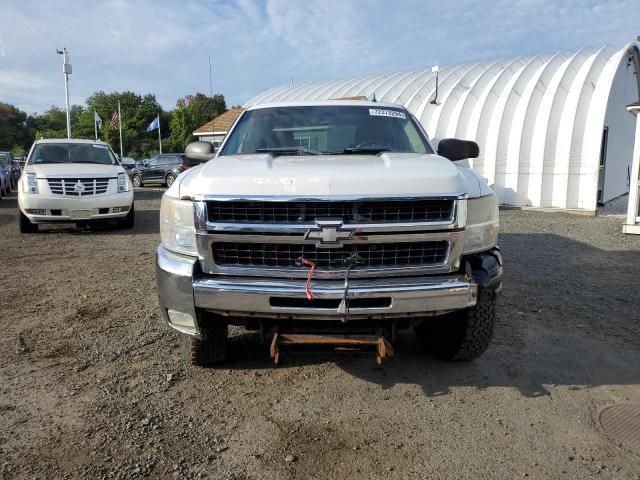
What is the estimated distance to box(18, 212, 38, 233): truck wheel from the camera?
9.73m

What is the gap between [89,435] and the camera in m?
2.79

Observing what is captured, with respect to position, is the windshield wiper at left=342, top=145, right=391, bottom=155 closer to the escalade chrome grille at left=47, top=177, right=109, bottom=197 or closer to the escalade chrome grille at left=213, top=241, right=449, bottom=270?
the escalade chrome grille at left=213, top=241, right=449, bottom=270

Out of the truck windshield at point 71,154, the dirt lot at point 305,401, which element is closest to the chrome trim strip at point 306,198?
the dirt lot at point 305,401

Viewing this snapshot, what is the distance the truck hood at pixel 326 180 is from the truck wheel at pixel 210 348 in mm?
968

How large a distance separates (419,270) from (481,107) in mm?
A: 16059

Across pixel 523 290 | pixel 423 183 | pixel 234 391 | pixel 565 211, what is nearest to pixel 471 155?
pixel 423 183

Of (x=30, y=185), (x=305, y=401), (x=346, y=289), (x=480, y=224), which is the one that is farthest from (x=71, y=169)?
(x=480, y=224)

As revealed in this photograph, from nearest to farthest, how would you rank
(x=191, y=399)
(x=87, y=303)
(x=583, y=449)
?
(x=583, y=449)
(x=191, y=399)
(x=87, y=303)

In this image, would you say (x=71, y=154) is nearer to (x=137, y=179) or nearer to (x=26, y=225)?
(x=26, y=225)

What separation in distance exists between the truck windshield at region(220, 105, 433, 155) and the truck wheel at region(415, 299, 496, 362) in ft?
4.47

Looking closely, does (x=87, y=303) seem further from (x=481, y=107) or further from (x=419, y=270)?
(x=481, y=107)

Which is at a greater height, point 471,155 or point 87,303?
point 471,155

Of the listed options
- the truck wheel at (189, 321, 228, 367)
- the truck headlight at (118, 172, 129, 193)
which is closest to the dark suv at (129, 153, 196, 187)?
the truck headlight at (118, 172, 129, 193)

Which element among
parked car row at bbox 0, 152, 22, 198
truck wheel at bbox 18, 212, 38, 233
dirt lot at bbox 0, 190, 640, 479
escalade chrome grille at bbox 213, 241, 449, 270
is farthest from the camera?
parked car row at bbox 0, 152, 22, 198
